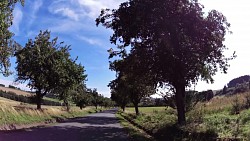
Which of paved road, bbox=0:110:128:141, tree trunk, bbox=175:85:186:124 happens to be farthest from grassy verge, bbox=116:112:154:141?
tree trunk, bbox=175:85:186:124

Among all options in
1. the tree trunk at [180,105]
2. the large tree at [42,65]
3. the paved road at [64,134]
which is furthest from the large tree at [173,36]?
the large tree at [42,65]

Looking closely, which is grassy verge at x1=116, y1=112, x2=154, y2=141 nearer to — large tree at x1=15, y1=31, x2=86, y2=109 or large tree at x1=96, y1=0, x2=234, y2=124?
large tree at x1=96, y1=0, x2=234, y2=124

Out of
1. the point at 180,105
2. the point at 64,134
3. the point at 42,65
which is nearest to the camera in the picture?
the point at 64,134

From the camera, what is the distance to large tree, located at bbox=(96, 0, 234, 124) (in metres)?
22.3

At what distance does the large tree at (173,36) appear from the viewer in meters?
22.3

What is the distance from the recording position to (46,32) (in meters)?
38.2

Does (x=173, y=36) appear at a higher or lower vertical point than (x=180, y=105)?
higher

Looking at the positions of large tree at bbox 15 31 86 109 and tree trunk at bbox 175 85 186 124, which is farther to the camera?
large tree at bbox 15 31 86 109

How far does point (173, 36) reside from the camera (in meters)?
22.5

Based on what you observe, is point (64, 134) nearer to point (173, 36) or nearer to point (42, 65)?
point (173, 36)

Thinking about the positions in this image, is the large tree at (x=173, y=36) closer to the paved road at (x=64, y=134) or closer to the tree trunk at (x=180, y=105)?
the tree trunk at (x=180, y=105)

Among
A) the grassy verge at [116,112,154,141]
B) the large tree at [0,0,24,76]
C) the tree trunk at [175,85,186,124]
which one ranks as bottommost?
the grassy verge at [116,112,154,141]

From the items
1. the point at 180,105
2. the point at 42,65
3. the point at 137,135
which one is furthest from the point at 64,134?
the point at 42,65

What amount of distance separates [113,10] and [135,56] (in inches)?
153
